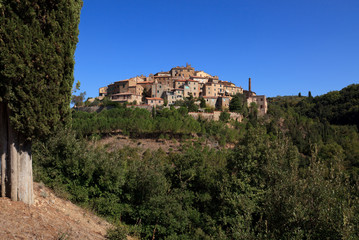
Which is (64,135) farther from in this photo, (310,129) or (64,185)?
(310,129)

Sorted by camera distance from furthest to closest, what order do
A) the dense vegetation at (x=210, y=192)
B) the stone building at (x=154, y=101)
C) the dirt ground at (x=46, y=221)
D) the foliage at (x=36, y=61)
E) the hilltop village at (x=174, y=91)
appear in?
the hilltop village at (x=174, y=91) < the stone building at (x=154, y=101) < the dense vegetation at (x=210, y=192) < the foliage at (x=36, y=61) < the dirt ground at (x=46, y=221)

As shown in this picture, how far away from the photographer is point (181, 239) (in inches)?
487

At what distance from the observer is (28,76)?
7.17 m

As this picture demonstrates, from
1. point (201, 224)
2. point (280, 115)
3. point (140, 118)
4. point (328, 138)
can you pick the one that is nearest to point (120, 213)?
point (201, 224)

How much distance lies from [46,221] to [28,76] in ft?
13.7

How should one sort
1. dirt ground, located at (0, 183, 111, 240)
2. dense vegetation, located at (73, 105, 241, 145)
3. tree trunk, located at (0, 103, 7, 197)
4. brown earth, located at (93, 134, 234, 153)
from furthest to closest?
dense vegetation, located at (73, 105, 241, 145) < brown earth, located at (93, 134, 234, 153) < tree trunk, located at (0, 103, 7, 197) < dirt ground, located at (0, 183, 111, 240)

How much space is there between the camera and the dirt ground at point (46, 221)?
6320 mm

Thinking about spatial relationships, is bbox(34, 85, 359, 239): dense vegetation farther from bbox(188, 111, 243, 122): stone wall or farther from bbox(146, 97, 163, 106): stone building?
bbox(146, 97, 163, 106): stone building

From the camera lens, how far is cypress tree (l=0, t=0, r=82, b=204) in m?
6.98

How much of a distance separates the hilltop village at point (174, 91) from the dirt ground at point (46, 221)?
54.7m

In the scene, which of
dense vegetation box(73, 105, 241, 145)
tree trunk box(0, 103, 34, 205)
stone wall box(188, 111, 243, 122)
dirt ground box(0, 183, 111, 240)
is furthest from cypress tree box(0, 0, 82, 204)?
stone wall box(188, 111, 243, 122)

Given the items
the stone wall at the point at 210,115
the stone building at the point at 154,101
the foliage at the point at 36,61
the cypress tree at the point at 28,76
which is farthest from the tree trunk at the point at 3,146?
the stone building at the point at 154,101

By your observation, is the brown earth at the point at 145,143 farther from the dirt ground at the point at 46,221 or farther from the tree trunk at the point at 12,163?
the tree trunk at the point at 12,163

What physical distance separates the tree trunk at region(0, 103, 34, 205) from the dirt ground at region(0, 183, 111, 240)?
291mm
